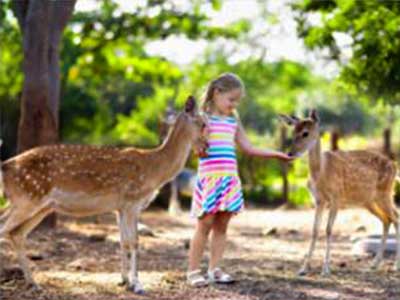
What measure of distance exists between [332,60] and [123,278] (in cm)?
695

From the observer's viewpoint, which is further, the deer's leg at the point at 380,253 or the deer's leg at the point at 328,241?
the deer's leg at the point at 380,253

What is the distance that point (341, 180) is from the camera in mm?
9031

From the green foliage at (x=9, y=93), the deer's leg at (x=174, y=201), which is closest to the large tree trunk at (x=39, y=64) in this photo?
the deer's leg at (x=174, y=201)

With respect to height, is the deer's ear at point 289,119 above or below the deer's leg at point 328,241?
above

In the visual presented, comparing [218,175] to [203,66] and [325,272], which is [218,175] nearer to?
[325,272]

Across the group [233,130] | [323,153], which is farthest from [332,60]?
[233,130]

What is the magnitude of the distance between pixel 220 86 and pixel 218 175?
77 cm

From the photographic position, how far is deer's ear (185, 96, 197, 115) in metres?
7.05

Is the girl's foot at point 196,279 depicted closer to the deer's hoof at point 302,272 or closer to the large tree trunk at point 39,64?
the deer's hoof at point 302,272

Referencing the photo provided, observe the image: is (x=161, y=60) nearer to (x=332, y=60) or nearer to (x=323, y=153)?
(x=332, y=60)

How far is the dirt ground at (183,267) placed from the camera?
6703 mm

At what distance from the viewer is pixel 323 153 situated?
29.6 ft

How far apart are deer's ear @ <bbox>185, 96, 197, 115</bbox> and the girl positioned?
12cm

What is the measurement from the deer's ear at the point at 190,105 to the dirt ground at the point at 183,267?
1.51 metres
